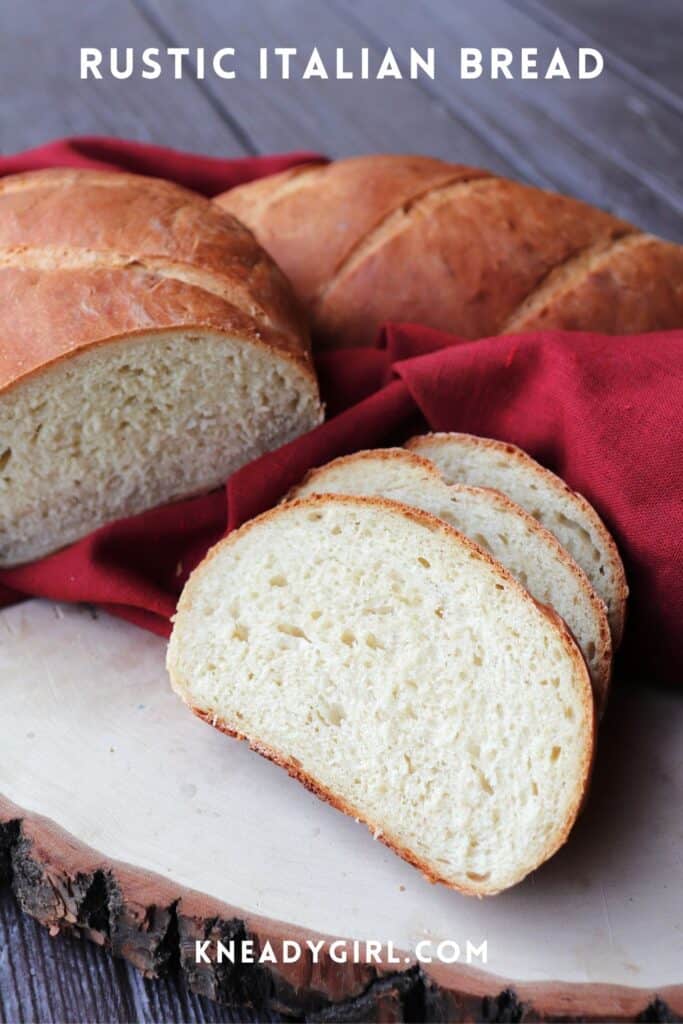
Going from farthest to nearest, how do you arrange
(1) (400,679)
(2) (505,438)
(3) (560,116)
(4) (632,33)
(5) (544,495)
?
(4) (632,33) < (3) (560,116) < (2) (505,438) < (5) (544,495) < (1) (400,679)

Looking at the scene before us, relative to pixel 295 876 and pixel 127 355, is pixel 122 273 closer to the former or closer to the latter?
pixel 127 355

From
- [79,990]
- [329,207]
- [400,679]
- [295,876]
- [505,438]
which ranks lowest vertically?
[79,990]

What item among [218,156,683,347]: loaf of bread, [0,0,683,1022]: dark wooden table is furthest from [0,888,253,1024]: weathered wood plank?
[0,0,683,1022]: dark wooden table

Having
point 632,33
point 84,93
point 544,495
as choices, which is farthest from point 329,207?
point 632,33

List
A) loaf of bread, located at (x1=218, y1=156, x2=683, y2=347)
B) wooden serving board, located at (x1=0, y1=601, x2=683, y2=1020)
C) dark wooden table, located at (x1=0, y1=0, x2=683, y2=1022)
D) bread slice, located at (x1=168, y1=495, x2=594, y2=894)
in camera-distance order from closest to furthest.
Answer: wooden serving board, located at (x1=0, y1=601, x2=683, y2=1020) → bread slice, located at (x1=168, y1=495, x2=594, y2=894) → loaf of bread, located at (x1=218, y1=156, x2=683, y2=347) → dark wooden table, located at (x1=0, y1=0, x2=683, y2=1022)

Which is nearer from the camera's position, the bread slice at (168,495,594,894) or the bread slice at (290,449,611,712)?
the bread slice at (168,495,594,894)

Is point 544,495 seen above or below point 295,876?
above

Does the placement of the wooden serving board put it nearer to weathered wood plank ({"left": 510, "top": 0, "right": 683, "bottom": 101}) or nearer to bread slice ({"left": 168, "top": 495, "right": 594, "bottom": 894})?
bread slice ({"left": 168, "top": 495, "right": 594, "bottom": 894})
